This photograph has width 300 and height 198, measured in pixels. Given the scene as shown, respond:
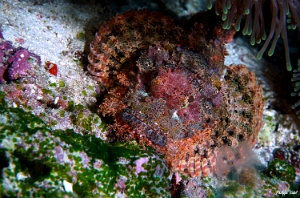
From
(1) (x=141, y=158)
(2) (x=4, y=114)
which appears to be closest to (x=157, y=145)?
(1) (x=141, y=158)

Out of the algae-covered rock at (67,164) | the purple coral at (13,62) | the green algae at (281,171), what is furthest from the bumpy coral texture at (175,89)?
the purple coral at (13,62)

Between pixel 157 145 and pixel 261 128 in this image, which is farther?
pixel 261 128

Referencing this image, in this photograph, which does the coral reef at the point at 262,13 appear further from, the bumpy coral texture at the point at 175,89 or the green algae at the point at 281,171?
the green algae at the point at 281,171

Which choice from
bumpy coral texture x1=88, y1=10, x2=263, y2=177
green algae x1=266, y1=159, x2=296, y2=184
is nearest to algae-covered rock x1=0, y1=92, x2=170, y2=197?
bumpy coral texture x1=88, y1=10, x2=263, y2=177

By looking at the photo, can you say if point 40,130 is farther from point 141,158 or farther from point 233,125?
point 233,125

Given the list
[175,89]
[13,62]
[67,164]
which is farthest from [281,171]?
[13,62]

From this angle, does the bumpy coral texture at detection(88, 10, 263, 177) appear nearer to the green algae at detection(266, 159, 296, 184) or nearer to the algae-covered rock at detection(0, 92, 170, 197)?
the algae-covered rock at detection(0, 92, 170, 197)
